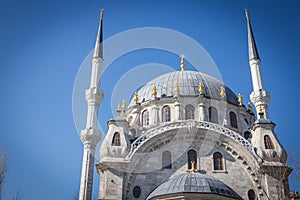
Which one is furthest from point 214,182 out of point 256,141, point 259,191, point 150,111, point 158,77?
point 158,77

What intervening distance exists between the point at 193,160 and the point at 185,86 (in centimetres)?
925

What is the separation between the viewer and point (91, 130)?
93.7 ft

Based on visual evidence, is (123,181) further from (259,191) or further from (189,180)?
(259,191)

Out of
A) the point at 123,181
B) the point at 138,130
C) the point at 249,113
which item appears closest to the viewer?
the point at 123,181

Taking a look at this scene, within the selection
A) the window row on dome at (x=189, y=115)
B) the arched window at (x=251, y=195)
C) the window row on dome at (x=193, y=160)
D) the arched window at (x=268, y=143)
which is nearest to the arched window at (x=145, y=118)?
the window row on dome at (x=189, y=115)

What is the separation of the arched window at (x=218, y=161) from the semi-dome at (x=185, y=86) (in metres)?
7.37

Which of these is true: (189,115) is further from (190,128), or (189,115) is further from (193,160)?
(193,160)

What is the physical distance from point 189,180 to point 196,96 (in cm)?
1213

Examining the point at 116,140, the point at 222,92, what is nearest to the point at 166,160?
the point at 116,140

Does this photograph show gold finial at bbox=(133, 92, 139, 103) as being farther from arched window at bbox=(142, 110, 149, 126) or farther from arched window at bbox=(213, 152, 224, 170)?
arched window at bbox=(213, 152, 224, 170)

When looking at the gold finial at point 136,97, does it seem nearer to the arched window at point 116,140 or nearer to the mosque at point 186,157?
the mosque at point 186,157

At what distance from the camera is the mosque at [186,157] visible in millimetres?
22109

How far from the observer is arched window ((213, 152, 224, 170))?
84.4 feet

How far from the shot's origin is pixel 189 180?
20.8 m
